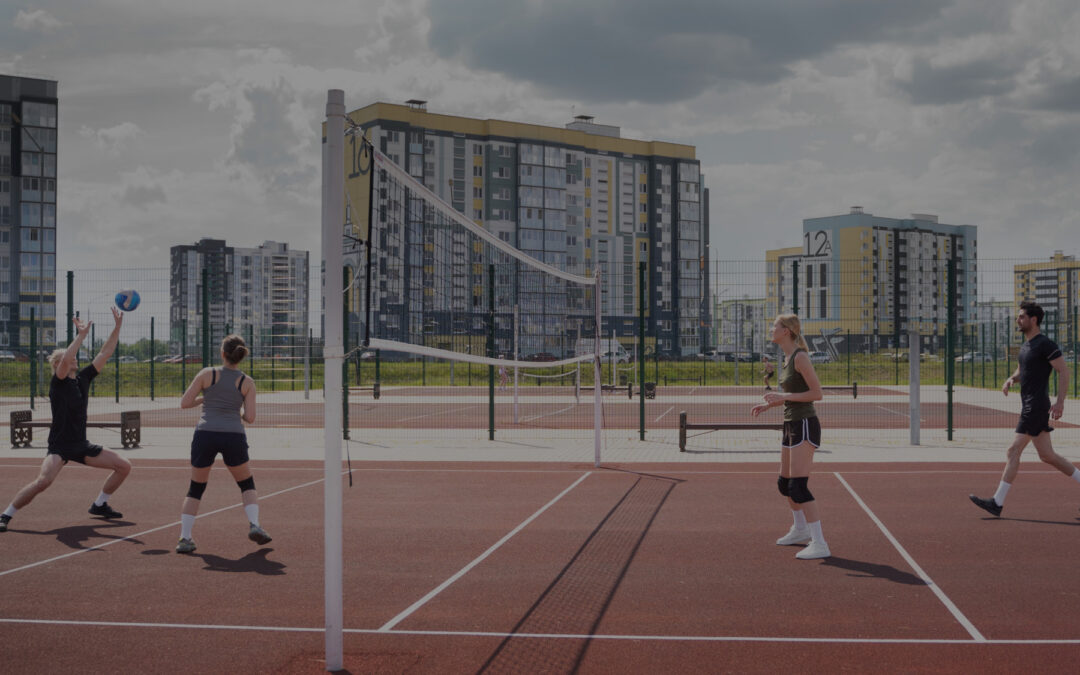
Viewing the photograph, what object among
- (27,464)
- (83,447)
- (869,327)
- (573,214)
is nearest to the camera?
(83,447)

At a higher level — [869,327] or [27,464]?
[869,327]

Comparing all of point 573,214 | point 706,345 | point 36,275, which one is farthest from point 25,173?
point 706,345

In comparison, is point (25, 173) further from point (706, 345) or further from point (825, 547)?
point (825, 547)

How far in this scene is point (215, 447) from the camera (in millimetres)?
8000

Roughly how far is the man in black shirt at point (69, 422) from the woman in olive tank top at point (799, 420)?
607 cm

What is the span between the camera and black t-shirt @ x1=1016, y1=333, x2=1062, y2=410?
909 centimetres

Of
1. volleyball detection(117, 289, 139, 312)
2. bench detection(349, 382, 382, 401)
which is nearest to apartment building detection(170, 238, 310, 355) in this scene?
volleyball detection(117, 289, 139, 312)

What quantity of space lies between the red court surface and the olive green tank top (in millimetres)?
1181

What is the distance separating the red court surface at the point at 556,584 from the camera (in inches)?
205

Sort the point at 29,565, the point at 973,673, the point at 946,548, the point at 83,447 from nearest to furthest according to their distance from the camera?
the point at 973,673 → the point at 29,565 → the point at 946,548 → the point at 83,447

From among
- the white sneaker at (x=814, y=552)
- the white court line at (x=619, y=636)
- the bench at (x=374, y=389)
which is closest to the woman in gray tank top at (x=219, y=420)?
the white court line at (x=619, y=636)

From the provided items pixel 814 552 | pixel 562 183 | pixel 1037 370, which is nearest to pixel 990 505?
pixel 1037 370

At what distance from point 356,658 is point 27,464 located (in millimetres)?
11660

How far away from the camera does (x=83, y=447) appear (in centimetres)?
916
